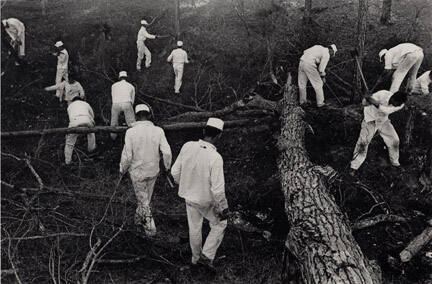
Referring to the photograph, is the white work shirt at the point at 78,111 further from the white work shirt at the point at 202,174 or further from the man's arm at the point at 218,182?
the man's arm at the point at 218,182

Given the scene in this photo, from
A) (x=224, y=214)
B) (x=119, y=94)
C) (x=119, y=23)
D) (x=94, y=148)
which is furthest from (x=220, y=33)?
(x=224, y=214)

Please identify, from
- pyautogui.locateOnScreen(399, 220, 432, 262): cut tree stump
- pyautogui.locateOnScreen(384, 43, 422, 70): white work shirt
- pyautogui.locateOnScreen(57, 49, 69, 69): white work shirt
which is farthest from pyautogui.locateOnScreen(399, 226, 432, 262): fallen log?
pyautogui.locateOnScreen(57, 49, 69, 69): white work shirt

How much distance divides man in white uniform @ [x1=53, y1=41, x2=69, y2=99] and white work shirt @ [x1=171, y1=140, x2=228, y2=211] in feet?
20.8

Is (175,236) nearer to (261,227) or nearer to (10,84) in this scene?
(261,227)

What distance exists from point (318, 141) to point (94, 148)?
4.49m

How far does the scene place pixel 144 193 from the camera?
5.90 m

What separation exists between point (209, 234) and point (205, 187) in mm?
586

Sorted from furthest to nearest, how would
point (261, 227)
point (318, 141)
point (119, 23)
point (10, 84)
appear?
point (119, 23), point (10, 84), point (318, 141), point (261, 227)

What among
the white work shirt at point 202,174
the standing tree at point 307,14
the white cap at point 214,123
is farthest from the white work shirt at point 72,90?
the standing tree at point 307,14

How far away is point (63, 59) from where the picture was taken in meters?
10.3

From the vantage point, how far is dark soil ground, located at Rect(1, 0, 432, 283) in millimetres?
4961

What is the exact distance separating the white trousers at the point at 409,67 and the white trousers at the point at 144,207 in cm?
488

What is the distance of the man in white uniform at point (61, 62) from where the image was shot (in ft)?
33.2

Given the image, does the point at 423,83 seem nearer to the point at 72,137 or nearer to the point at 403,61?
the point at 403,61
